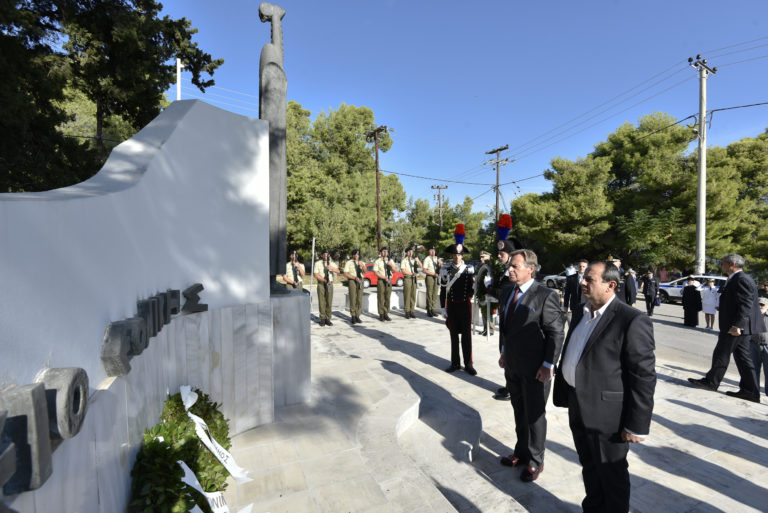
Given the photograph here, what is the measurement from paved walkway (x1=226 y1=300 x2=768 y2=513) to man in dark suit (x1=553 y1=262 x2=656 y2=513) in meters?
0.64

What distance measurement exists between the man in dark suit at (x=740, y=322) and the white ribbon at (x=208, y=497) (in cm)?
614

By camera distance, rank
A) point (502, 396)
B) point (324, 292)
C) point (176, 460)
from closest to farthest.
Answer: point (176, 460) < point (502, 396) < point (324, 292)

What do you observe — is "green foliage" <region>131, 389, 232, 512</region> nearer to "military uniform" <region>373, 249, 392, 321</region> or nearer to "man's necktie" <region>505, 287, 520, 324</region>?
"man's necktie" <region>505, 287, 520, 324</region>

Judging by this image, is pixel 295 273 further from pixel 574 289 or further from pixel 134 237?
pixel 134 237

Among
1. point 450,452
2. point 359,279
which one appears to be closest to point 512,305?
point 450,452

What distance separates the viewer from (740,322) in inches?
197

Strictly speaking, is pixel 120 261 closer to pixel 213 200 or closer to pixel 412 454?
pixel 213 200

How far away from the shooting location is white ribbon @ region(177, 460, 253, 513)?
2064 mm

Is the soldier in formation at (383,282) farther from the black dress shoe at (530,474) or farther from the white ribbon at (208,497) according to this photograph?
the white ribbon at (208,497)

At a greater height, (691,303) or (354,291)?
(354,291)

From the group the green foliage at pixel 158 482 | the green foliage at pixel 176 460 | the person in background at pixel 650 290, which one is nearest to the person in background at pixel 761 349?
the green foliage at pixel 176 460

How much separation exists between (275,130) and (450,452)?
3755 millimetres

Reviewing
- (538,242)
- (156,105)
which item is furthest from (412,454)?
(538,242)

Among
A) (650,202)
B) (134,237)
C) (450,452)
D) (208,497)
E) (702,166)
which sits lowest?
(450,452)
